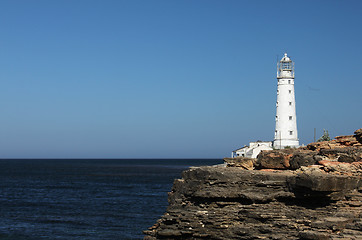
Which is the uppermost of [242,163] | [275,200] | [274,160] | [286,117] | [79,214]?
[286,117]

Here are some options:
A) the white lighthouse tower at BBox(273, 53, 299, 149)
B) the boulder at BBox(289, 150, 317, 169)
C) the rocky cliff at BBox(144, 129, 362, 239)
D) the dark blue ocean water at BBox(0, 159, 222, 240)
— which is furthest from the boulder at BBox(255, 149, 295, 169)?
the white lighthouse tower at BBox(273, 53, 299, 149)

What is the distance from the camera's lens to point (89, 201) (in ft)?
193

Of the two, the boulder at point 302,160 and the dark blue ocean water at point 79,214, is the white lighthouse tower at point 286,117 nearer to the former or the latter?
the dark blue ocean water at point 79,214

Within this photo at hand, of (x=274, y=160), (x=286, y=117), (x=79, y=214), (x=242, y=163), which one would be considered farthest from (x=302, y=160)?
(x=286, y=117)

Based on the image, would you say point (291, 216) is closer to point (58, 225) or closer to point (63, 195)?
point (58, 225)

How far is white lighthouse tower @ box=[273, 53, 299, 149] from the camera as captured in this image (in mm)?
70938

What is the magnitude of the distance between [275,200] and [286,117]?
172 ft

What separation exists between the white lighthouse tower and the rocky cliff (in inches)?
1881

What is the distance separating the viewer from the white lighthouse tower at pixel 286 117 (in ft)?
233

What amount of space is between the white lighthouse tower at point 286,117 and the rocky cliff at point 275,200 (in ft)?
157

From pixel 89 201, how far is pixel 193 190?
3988 centimetres

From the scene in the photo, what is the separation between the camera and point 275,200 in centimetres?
2022

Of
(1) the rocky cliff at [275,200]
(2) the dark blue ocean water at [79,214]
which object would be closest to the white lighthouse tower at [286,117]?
(2) the dark blue ocean water at [79,214]

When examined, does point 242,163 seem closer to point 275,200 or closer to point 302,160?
point 302,160
